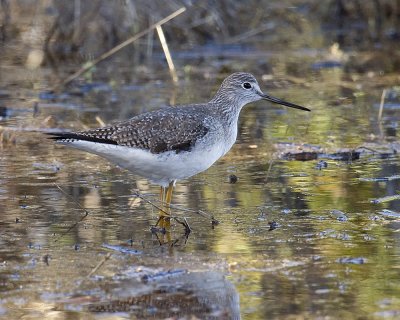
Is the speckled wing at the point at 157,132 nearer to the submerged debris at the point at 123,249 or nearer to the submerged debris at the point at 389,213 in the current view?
the submerged debris at the point at 123,249

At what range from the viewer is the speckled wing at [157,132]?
6871 millimetres

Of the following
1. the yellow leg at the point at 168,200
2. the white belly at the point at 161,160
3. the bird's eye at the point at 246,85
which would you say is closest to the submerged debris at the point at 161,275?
the yellow leg at the point at 168,200

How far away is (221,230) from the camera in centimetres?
661

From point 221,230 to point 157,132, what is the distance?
0.91 metres

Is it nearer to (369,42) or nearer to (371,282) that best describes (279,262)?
(371,282)

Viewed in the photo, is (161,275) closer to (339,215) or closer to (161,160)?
(161,160)

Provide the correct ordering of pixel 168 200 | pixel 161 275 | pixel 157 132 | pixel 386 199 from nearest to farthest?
pixel 161 275 < pixel 157 132 < pixel 168 200 < pixel 386 199

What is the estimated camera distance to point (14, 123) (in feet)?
34.4

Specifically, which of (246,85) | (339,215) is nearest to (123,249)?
(339,215)

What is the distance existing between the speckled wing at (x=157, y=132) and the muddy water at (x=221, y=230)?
50 cm

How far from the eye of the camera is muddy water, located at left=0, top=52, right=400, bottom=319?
523cm

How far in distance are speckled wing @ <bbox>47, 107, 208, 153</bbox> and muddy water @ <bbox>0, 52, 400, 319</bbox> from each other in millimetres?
504

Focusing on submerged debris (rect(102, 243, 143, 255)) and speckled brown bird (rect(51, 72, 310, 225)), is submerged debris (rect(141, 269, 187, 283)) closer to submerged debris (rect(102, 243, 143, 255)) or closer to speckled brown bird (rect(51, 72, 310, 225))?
submerged debris (rect(102, 243, 143, 255))

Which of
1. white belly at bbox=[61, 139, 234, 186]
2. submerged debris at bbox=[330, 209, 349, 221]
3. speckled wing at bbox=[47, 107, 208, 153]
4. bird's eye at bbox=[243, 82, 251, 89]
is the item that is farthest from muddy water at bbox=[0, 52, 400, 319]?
bird's eye at bbox=[243, 82, 251, 89]
